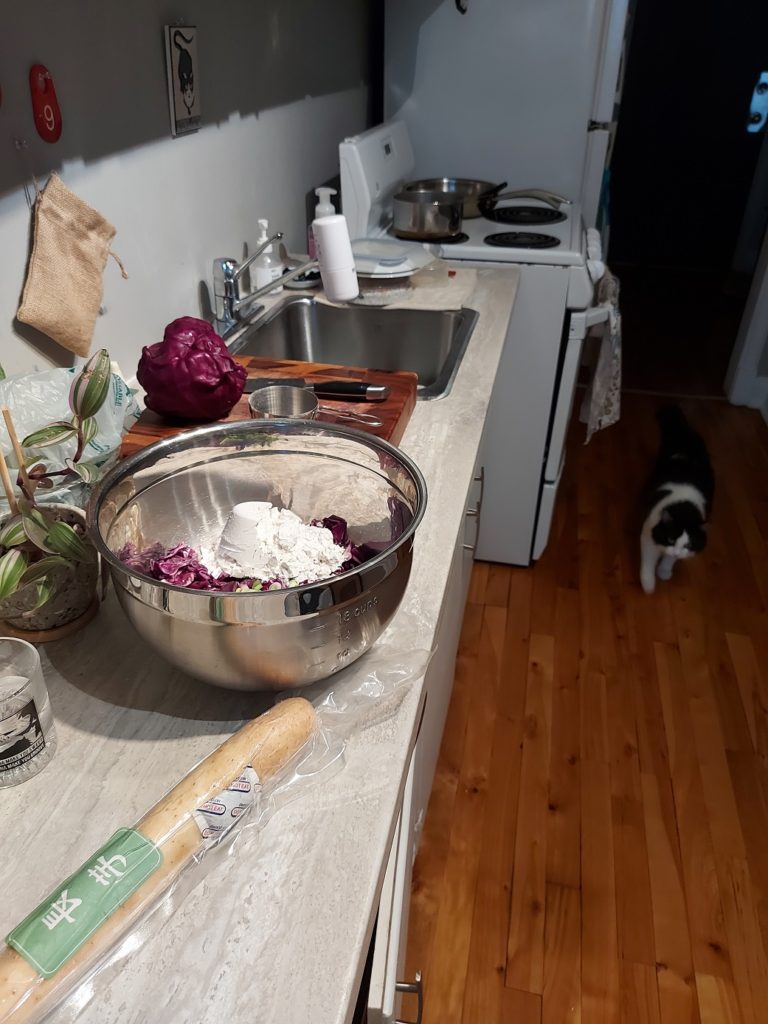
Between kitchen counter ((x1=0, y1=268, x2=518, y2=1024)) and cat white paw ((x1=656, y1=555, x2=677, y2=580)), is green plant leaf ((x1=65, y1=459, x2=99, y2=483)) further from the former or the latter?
cat white paw ((x1=656, y1=555, x2=677, y2=580))

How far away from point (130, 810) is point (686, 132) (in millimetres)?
5321

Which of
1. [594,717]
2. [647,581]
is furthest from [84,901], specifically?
[647,581]

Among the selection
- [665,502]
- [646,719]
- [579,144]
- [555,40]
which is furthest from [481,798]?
[555,40]

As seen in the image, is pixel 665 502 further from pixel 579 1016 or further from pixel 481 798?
pixel 579 1016

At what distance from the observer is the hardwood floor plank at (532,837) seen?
1344mm

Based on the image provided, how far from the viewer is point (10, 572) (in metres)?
0.62

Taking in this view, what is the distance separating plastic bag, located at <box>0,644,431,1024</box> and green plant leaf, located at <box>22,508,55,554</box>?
0.84ft

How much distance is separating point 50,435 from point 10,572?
134mm

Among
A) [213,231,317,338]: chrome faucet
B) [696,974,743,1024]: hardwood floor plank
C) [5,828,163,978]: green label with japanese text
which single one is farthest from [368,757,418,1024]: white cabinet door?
[213,231,317,338]: chrome faucet

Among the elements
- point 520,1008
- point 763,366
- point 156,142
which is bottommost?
point 520,1008

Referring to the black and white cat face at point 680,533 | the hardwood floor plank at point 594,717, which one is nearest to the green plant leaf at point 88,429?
the hardwood floor plank at point 594,717

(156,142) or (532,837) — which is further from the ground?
(156,142)

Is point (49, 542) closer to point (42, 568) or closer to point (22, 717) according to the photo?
point (42, 568)

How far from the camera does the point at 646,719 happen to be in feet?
5.97
